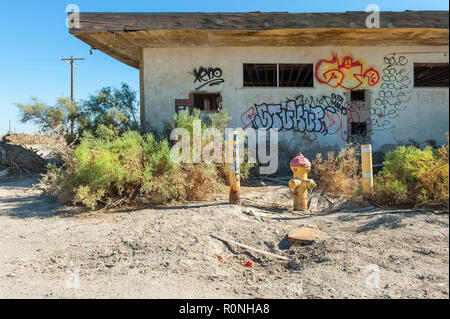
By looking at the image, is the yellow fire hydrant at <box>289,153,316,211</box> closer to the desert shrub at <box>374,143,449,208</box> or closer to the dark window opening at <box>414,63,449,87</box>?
the desert shrub at <box>374,143,449,208</box>

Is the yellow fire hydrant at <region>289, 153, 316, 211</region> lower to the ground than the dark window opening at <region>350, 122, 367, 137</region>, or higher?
lower

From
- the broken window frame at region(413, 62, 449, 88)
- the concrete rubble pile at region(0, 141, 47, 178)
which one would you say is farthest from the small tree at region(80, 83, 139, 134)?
the broken window frame at region(413, 62, 449, 88)

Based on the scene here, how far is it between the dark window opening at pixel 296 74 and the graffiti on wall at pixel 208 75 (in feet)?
6.91

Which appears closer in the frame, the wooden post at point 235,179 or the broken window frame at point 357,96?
the wooden post at point 235,179

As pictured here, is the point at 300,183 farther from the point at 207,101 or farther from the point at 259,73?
the point at 259,73

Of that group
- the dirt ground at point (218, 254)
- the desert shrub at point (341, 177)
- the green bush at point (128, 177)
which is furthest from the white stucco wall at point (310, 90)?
the dirt ground at point (218, 254)

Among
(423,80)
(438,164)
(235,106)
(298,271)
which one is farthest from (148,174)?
(423,80)

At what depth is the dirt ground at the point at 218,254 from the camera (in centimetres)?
297

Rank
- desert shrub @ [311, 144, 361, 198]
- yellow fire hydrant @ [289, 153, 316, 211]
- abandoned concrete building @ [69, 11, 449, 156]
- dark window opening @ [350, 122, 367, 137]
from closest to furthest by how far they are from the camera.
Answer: yellow fire hydrant @ [289, 153, 316, 211] < desert shrub @ [311, 144, 361, 198] < abandoned concrete building @ [69, 11, 449, 156] < dark window opening @ [350, 122, 367, 137]

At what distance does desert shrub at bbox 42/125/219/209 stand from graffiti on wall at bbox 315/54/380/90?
6.11 m

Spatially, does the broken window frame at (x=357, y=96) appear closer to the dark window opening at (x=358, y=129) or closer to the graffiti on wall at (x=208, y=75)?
the dark window opening at (x=358, y=129)

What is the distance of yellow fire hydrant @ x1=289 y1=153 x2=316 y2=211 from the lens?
5.18 meters

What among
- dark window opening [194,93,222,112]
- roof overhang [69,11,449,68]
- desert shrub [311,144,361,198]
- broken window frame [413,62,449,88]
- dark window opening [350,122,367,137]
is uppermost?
roof overhang [69,11,449,68]

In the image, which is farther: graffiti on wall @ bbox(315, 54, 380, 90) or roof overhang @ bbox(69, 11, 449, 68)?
graffiti on wall @ bbox(315, 54, 380, 90)
